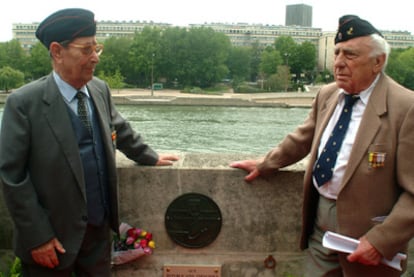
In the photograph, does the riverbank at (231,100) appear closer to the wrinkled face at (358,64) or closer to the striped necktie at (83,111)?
the striped necktie at (83,111)

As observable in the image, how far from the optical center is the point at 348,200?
2.10m

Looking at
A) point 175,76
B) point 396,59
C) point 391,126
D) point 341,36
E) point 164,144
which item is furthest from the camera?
point 175,76

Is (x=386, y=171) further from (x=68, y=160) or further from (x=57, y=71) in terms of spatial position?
(x=57, y=71)

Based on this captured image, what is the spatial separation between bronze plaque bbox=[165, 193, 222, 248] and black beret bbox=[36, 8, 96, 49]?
1.26m

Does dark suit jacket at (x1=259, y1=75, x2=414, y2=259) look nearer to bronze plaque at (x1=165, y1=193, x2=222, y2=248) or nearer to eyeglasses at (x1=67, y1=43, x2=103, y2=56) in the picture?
bronze plaque at (x1=165, y1=193, x2=222, y2=248)

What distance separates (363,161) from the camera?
207 centimetres

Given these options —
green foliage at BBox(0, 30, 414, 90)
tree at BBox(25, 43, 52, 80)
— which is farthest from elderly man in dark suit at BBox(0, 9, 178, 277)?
tree at BBox(25, 43, 52, 80)

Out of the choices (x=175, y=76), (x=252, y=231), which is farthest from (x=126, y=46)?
(x=252, y=231)

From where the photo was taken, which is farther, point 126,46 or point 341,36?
point 126,46

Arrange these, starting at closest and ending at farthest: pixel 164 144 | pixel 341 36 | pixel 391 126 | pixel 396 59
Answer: pixel 391 126 → pixel 341 36 → pixel 164 144 → pixel 396 59

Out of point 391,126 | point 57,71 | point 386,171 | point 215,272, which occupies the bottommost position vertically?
point 215,272

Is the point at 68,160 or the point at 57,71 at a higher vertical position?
the point at 57,71

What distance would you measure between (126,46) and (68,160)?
79.1 meters

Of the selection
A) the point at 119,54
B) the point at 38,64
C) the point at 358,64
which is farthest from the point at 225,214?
the point at 119,54
